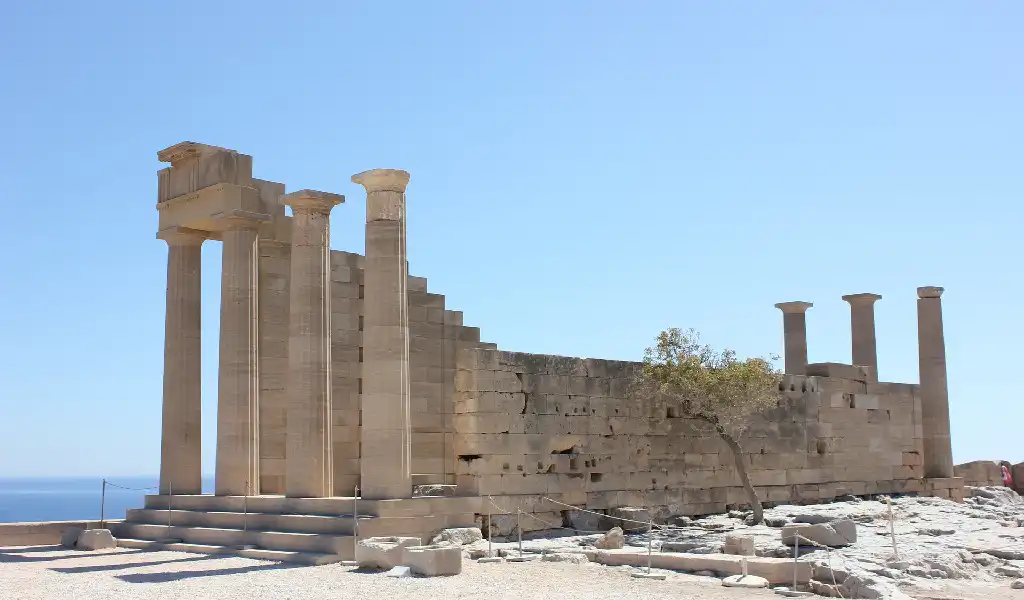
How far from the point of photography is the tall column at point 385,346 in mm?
18172

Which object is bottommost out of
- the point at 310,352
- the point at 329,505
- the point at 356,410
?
the point at 329,505

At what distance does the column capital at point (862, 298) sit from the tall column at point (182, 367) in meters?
18.4

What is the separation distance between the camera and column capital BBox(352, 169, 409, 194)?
18.8 metres

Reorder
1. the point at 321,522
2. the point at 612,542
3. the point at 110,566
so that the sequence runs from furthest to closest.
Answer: the point at 612,542 < the point at 321,522 < the point at 110,566

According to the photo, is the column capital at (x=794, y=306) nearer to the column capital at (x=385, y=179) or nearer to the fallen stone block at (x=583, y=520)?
the fallen stone block at (x=583, y=520)

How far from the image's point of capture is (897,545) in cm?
1812

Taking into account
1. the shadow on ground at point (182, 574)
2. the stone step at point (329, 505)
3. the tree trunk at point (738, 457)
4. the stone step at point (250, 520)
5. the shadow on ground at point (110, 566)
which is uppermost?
the tree trunk at point (738, 457)

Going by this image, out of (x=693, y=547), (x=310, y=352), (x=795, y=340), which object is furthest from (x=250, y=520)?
(x=795, y=340)

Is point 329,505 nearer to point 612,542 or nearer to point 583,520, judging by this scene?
point 612,542

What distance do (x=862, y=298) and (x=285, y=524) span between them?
19618 mm

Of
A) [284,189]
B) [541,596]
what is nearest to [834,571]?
[541,596]

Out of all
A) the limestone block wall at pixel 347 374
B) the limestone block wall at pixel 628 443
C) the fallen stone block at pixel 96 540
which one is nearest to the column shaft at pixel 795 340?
the limestone block wall at pixel 628 443

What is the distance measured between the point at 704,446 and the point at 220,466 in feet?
34.7

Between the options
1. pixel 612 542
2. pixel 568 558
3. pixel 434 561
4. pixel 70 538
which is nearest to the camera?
pixel 434 561
